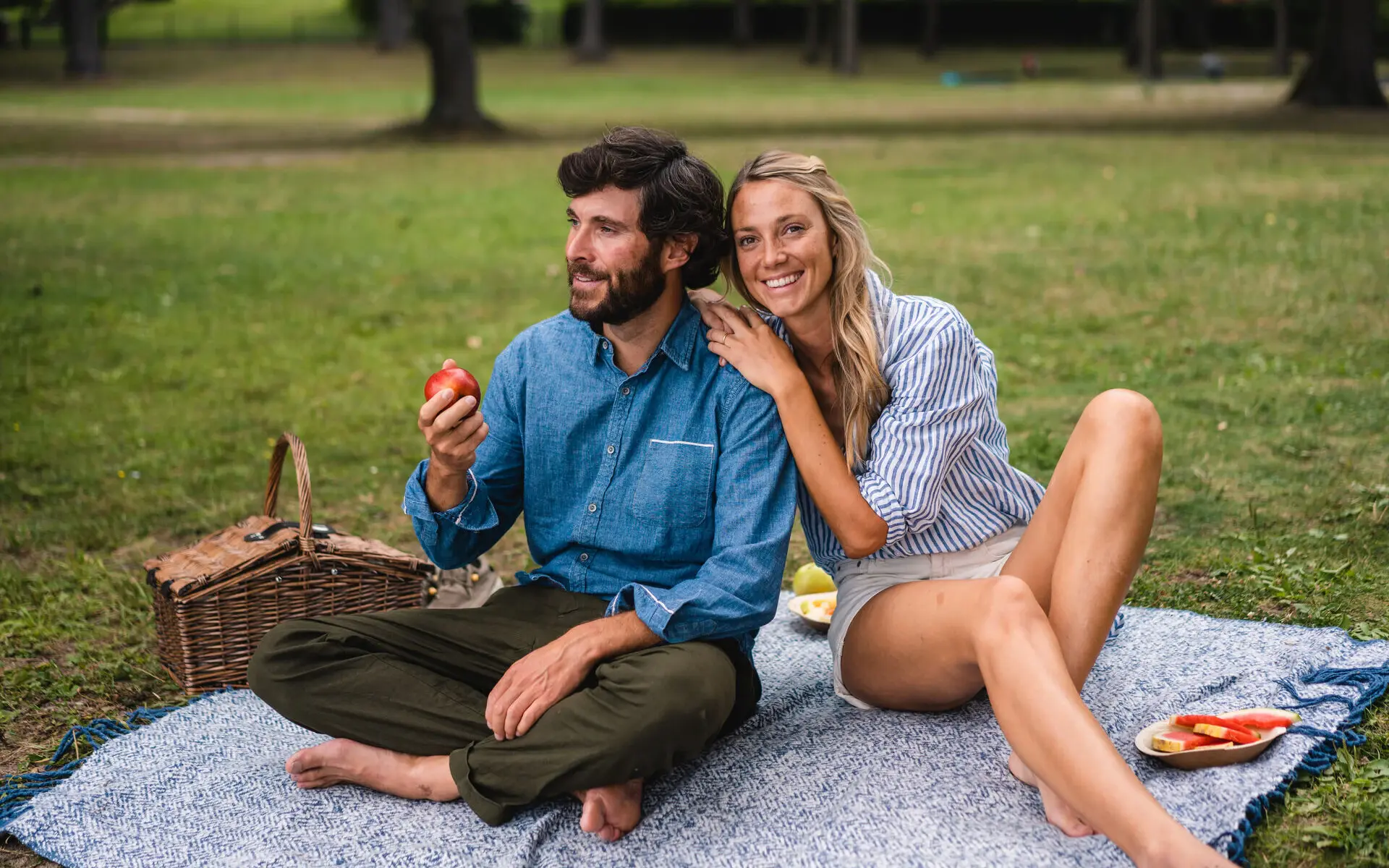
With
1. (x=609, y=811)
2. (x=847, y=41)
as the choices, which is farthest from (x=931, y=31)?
(x=609, y=811)

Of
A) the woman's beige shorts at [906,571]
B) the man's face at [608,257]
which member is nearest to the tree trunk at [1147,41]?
the woman's beige shorts at [906,571]

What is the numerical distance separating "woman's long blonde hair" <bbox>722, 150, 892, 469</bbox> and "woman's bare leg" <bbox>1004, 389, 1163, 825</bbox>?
0.56 m

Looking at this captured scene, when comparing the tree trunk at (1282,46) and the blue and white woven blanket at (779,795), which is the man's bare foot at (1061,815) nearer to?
the blue and white woven blanket at (779,795)

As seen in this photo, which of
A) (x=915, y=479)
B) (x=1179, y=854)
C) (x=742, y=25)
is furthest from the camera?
(x=742, y=25)

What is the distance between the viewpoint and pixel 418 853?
11.5ft

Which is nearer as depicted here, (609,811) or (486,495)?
(609,811)

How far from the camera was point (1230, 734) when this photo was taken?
3709mm

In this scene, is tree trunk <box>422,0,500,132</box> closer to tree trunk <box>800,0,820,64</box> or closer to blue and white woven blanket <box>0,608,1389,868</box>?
blue and white woven blanket <box>0,608,1389,868</box>

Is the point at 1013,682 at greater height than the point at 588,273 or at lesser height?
lesser

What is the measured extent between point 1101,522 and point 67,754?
3.15 meters

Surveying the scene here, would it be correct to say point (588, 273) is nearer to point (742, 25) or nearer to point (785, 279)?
point (785, 279)

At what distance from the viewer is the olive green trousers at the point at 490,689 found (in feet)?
11.3

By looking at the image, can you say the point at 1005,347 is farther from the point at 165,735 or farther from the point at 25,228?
the point at 25,228

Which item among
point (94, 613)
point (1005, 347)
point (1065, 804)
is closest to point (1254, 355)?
point (1005, 347)
